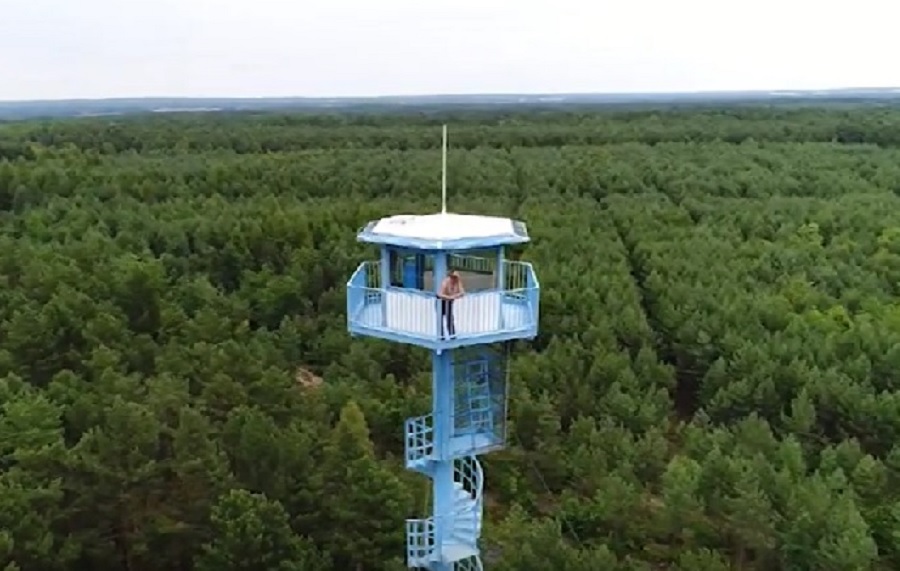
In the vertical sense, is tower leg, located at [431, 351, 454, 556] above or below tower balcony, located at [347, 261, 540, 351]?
below

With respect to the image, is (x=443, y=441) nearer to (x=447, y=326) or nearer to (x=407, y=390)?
(x=447, y=326)

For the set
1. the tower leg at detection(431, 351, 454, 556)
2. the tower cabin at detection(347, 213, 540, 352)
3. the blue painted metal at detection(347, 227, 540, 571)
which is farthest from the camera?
the tower leg at detection(431, 351, 454, 556)

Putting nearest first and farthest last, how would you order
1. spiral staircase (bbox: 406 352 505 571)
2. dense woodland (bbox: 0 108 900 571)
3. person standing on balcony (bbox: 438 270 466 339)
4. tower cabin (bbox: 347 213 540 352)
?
1. person standing on balcony (bbox: 438 270 466 339)
2. tower cabin (bbox: 347 213 540 352)
3. spiral staircase (bbox: 406 352 505 571)
4. dense woodland (bbox: 0 108 900 571)

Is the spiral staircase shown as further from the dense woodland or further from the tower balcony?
the dense woodland

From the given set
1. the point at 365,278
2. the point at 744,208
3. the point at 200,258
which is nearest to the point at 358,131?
the point at 744,208

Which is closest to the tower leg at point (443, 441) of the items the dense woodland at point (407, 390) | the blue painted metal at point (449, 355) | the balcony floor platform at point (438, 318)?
the blue painted metal at point (449, 355)

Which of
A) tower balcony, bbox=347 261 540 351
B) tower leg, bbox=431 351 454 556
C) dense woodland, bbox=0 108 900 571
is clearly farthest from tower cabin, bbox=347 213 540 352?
dense woodland, bbox=0 108 900 571

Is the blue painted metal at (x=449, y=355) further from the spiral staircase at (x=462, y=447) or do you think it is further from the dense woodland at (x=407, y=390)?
the dense woodland at (x=407, y=390)
